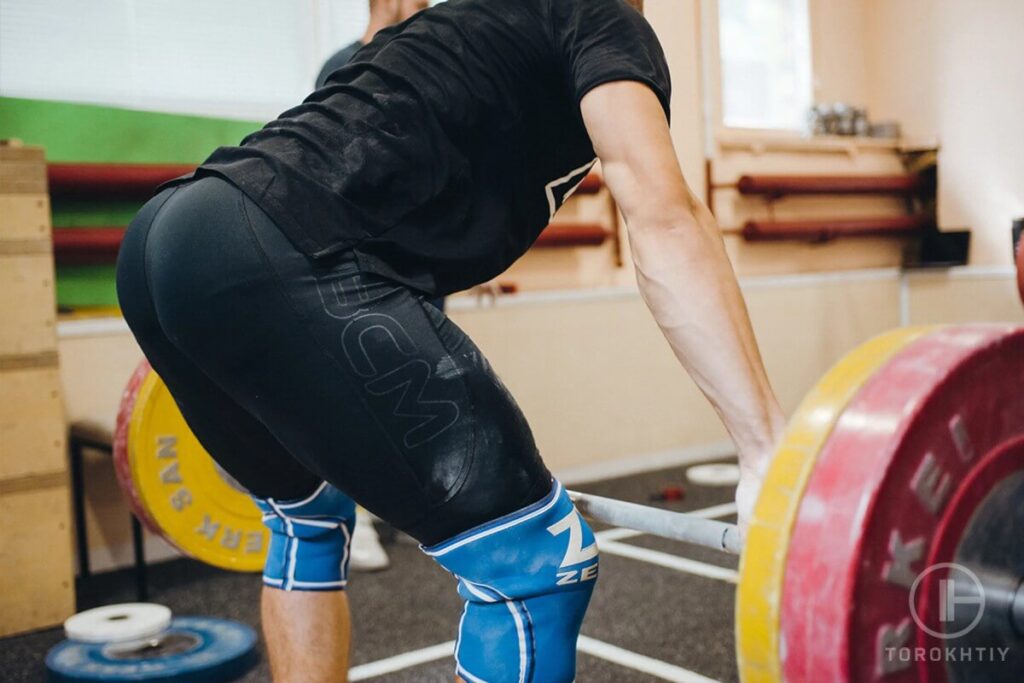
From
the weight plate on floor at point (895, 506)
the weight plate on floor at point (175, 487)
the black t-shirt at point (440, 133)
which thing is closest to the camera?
the weight plate on floor at point (895, 506)

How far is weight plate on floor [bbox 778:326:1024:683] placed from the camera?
2.73 feet

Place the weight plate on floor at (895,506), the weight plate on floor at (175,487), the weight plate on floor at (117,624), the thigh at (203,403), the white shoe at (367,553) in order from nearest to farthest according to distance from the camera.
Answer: the weight plate on floor at (895,506), the thigh at (203,403), the weight plate on floor at (117,624), the weight plate on floor at (175,487), the white shoe at (367,553)

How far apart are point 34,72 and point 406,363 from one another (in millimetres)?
2883

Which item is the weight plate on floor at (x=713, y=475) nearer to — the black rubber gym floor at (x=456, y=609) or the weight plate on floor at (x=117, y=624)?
the black rubber gym floor at (x=456, y=609)

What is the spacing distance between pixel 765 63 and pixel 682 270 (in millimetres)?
4966

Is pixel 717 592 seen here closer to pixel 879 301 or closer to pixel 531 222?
pixel 531 222

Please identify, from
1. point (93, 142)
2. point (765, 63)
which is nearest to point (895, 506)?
point (93, 142)

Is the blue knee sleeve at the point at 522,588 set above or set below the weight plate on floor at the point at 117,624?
above

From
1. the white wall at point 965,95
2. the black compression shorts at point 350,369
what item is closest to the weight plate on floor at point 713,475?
the white wall at point 965,95

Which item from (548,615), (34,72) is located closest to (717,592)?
(548,615)

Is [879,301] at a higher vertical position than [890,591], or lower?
lower

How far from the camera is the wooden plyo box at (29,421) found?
2719 mm

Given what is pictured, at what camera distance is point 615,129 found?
3.51 feet

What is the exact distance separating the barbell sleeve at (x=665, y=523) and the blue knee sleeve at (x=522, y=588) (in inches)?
4.4
